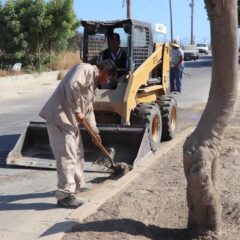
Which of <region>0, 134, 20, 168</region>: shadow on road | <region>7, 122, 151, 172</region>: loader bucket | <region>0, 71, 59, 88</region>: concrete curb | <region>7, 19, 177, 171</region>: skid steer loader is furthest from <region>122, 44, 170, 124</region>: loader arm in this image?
<region>0, 71, 59, 88</region>: concrete curb

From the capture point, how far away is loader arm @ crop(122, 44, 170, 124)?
898 centimetres

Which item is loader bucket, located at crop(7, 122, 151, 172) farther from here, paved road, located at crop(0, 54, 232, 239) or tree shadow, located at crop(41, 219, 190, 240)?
tree shadow, located at crop(41, 219, 190, 240)

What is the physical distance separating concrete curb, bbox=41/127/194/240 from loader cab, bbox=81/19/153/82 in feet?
5.99

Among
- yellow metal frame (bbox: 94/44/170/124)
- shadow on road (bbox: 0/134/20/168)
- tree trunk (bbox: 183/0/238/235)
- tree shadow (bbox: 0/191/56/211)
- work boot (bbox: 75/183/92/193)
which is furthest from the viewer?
yellow metal frame (bbox: 94/44/170/124)

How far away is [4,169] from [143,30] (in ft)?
12.8

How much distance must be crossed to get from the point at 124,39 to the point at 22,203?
4.41 meters

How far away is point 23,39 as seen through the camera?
89.4 ft

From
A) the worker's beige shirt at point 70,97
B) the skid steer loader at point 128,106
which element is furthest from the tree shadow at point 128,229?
the skid steer loader at point 128,106

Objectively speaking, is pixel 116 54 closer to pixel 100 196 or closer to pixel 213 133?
pixel 100 196

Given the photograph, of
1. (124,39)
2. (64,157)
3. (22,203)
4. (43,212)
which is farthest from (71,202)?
(124,39)

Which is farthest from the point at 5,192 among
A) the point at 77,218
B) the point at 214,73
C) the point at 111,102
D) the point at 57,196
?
the point at 214,73

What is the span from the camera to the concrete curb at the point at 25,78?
2358cm

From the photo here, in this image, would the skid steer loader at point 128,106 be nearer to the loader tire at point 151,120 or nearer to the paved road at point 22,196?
the loader tire at point 151,120

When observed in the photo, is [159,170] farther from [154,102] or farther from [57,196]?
[154,102]
